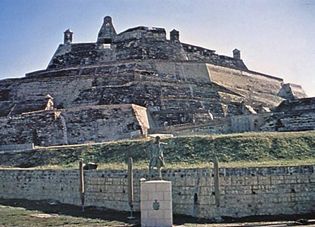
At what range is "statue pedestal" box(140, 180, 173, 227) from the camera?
12.9 m

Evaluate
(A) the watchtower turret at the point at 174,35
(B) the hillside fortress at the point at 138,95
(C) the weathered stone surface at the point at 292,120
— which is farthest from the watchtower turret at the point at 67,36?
(C) the weathered stone surface at the point at 292,120

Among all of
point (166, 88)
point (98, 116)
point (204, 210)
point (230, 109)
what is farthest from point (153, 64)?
point (204, 210)

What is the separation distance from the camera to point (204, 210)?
1482cm

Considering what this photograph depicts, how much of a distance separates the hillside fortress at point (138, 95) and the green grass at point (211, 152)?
620 cm

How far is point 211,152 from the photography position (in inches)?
718

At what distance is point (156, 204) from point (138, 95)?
71.1 ft

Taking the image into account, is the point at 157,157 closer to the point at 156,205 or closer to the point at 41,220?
the point at 156,205

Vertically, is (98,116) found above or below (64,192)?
above

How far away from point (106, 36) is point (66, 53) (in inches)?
159

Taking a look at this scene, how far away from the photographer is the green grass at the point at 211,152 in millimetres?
17469

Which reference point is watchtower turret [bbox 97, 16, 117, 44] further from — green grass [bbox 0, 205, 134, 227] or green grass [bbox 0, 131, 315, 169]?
green grass [bbox 0, 205, 134, 227]

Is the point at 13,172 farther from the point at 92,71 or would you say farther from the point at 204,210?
the point at 92,71

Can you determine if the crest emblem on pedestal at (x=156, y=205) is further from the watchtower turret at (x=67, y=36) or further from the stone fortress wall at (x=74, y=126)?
the watchtower turret at (x=67, y=36)

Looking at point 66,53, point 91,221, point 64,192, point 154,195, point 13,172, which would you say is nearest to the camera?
point 154,195
